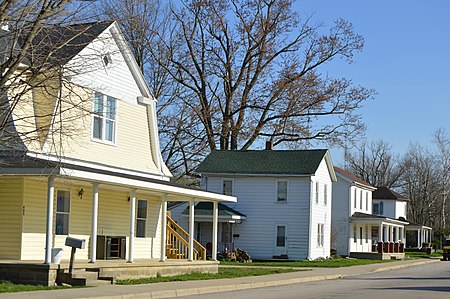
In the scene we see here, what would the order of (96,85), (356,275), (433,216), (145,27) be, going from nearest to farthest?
(96,85) → (356,275) → (145,27) → (433,216)

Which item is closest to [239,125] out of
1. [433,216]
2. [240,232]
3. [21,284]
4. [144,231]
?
[240,232]

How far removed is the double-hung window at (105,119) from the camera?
2742cm

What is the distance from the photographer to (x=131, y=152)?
2961 cm

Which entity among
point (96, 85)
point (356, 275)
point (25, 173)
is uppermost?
point (96, 85)

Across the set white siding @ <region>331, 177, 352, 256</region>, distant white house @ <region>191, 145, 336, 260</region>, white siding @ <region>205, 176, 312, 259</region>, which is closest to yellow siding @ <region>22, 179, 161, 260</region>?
distant white house @ <region>191, 145, 336, 260</region>

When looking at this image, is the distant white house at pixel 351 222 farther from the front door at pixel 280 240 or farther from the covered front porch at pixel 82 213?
the covered front porch at pixel 82 213

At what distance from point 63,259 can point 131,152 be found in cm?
551

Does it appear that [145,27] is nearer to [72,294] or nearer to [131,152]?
[131,152]

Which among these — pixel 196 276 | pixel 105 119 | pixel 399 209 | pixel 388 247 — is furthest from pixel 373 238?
pixel 105 119

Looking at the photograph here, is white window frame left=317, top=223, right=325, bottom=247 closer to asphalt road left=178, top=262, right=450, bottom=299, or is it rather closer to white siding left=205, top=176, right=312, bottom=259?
white siding left=205, top=176, right=312, bottom=259

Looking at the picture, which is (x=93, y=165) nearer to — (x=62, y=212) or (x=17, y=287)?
(x=62, y=212)

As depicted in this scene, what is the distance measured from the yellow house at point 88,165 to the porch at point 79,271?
1.30 ft

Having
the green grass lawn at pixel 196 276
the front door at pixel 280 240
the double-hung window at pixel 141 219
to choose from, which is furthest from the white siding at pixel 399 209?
the double-hung window at pixel 141 219

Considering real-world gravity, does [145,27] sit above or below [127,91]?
above
